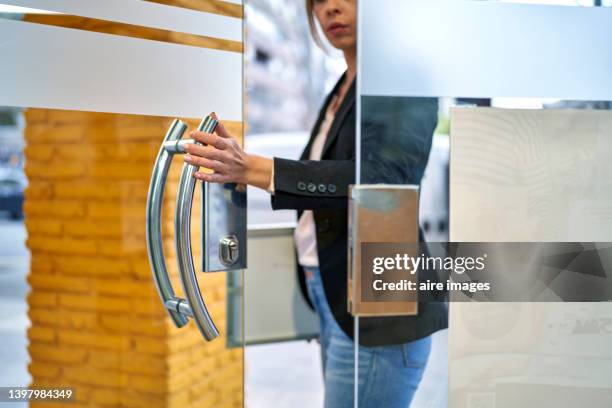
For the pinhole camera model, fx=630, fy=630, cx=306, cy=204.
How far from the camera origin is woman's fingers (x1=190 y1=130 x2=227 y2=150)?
1251 millimetres

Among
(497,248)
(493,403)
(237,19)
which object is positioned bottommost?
(493,403)

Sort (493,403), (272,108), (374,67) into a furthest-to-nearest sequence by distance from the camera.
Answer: (272,108) < (493,403) < (374,67)

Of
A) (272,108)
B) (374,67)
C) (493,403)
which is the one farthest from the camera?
(272,108)

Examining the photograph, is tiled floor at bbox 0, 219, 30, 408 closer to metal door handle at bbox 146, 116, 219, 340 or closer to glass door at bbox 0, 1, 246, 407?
glass door at bbox 0, 1, 246, 407

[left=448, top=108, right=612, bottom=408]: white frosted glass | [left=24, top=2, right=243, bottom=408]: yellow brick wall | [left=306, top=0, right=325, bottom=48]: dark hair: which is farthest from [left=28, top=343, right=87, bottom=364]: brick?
[left=306, top=0, right=325, bottom=48]: dark hair

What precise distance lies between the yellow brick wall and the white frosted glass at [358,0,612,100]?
38 cm

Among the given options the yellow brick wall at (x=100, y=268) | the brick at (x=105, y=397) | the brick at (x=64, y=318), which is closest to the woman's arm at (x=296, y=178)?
the yellow brick wall at (x=100, y=268)

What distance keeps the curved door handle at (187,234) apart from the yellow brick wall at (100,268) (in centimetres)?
12

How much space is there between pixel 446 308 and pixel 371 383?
0.23 meters

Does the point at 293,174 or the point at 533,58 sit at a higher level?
the point at 533,58

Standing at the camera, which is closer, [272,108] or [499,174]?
[499,174]

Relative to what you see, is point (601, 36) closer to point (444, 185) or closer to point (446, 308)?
point (444, 185)

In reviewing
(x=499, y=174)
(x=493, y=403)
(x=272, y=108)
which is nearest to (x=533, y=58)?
(x=499, y=174)

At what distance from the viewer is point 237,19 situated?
137 centimetres
